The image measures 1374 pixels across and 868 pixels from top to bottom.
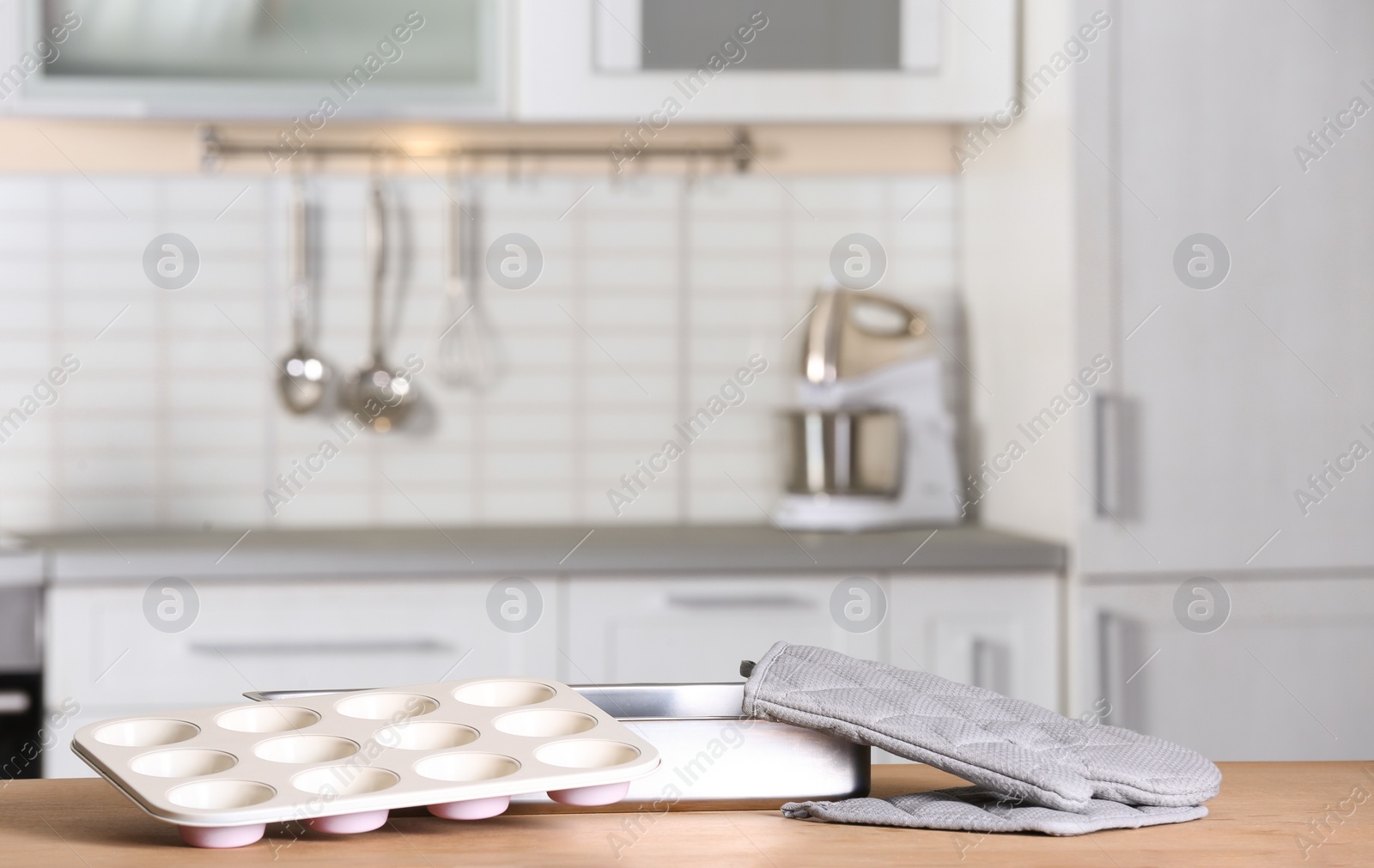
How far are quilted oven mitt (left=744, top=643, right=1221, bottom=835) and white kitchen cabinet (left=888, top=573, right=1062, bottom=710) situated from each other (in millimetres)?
1108

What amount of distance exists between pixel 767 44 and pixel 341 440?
0.99 meters

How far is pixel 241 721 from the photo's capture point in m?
0.67

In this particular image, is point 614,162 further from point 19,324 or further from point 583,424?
point 19,324

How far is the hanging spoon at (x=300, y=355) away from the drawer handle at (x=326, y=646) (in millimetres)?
565

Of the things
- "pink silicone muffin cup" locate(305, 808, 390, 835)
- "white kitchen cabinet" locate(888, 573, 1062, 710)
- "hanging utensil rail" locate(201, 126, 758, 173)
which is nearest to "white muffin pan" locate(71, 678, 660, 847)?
"pink silicone muffin cup" locate(305, 808, 390, 835)

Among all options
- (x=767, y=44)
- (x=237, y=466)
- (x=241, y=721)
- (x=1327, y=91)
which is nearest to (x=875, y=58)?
(x=767, y=44)

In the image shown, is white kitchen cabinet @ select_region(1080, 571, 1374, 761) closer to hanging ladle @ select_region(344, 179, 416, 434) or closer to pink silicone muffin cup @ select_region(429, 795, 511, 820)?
hanging ladle @ select_region(344, 179, 416, 434)

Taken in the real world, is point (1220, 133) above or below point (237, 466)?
→ above

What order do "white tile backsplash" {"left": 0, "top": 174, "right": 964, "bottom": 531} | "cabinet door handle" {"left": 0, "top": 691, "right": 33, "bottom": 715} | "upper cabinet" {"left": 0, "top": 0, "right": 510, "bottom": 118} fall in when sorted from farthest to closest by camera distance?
"white tile backsplash" {"left": 0, "top": 174, "right": 964, "bottom": 531} < "upper cabinet" {"left": 0, "top": 0, "right": 510, "bottom": 118} < "cabinet door handle" {"left": 0, "top": 691, "right": 33, "bottom": 715}

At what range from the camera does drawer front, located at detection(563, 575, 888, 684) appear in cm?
178

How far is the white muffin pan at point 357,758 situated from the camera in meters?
0.57

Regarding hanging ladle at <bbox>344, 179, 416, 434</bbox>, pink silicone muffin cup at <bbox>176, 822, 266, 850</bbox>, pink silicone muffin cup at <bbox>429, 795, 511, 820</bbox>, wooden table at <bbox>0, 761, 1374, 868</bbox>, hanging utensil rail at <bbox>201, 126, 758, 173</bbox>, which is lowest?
wooden table at <bbox>0, 761, 1374, 868</bbox>

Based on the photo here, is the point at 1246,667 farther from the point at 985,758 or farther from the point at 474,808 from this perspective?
the point at 474,808

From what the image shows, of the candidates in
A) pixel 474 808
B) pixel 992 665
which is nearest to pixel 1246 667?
pixel 992 665
